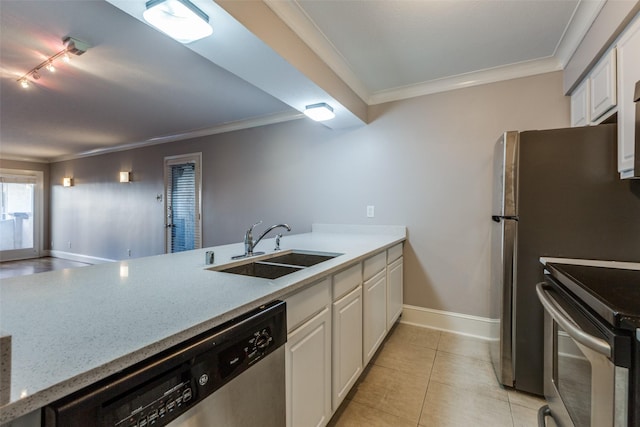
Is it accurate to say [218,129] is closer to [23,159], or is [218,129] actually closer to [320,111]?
[320,111]

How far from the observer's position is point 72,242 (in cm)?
645

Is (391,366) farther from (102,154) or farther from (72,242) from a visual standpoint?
(72,242)

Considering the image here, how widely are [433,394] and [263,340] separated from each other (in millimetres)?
1491

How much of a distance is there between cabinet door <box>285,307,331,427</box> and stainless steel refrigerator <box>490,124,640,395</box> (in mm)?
1251

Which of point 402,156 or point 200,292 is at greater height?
point 402,156

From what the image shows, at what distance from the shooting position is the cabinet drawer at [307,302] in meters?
1.14

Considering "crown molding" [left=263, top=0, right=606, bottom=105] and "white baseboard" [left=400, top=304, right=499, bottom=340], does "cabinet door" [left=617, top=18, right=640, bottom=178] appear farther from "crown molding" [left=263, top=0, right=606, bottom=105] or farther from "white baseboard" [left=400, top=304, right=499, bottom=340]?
"white baseboard" [left=400, top=304, right=499, bottom=340]

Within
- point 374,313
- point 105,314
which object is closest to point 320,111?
point 374,313

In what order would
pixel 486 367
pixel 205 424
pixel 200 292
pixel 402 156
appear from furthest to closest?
pixel 402 156, pixel 486 367, pixel 200 292, pixel 205 424

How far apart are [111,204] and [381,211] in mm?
5412

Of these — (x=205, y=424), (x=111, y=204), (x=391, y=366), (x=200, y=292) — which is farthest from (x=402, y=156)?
(x=111, y=204)

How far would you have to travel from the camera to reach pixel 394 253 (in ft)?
8.45

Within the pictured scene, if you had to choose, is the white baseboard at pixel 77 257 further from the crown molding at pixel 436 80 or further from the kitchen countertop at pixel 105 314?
the crown molding at pixel 436 80

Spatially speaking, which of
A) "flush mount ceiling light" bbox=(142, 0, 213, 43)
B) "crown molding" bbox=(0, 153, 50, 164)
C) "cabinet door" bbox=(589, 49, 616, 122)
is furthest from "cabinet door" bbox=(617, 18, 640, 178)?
"crown molding" bbox=(0, 153, 50, 164)
